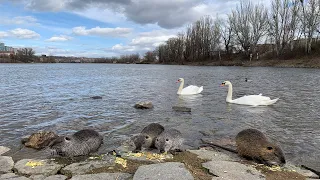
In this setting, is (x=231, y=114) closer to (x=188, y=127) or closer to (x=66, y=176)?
(x=188, y=127)

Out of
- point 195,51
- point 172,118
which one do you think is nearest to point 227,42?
point 195,51

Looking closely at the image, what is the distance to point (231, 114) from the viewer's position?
1184 centimetres

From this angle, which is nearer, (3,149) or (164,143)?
(164,143)

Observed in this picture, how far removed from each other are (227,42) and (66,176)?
89624mm

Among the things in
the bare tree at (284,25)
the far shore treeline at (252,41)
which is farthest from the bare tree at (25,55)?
the bare tree at (284,25)

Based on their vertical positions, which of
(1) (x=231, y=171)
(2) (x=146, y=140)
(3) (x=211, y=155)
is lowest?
(3) (x=211, y=155)

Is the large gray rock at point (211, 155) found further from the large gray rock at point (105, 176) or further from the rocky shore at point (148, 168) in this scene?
the large gray rock at point (105, 176)

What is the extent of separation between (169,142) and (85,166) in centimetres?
187

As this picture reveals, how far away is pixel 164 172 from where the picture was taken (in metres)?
4.41

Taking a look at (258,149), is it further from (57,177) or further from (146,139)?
(57,177)

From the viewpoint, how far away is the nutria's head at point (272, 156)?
5496 mm

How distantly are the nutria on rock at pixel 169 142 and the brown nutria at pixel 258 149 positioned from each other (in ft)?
4.50

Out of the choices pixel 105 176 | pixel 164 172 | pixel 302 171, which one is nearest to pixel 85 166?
pixel 105 176

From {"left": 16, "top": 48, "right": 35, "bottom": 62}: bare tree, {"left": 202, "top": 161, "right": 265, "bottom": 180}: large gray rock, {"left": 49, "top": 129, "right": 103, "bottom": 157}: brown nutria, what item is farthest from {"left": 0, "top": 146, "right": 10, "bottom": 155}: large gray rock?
{"left": 16, "top": 48, "right": 35, "bottom": 62}: bare tree
